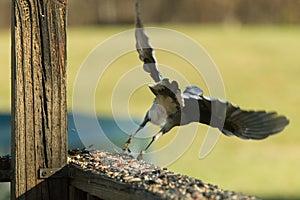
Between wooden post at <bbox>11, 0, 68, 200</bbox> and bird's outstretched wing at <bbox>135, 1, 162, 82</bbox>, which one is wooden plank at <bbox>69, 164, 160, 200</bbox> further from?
bird's outstretched wing at <bbox>135, 1, 162, 82</bbox>

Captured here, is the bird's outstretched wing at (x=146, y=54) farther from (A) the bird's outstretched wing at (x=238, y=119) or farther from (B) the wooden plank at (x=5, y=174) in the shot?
(B) the wooden plank at (x=5, y=174)

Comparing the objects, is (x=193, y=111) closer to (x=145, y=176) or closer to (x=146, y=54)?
(x=146, y=54)

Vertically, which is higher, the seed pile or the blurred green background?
the blurred green background

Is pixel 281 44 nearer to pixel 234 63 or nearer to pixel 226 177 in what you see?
pixel 234 63

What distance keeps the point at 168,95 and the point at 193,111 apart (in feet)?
0.34

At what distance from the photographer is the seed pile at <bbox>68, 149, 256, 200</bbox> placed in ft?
7.19

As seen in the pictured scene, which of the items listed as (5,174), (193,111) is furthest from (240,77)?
(5,174)

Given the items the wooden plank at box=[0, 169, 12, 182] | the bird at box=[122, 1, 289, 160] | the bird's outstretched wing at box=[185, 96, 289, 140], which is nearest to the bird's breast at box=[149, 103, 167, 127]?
the bird at box=[122, 1, 289, 160]

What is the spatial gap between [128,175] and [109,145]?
1.31m

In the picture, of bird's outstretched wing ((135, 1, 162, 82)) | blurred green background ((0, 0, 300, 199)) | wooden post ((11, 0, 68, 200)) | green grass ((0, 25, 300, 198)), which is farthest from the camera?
blurred green background ((0, 0, 300, 199))

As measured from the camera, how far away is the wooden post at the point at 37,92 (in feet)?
8.76

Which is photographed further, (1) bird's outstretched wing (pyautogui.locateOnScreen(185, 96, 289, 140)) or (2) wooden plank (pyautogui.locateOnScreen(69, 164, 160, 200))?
(1) bird's outstretched wing (pyautogui.locateOnScreen(185, 96, 289, 140))

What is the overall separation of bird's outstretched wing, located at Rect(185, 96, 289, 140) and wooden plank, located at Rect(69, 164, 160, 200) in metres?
0.42

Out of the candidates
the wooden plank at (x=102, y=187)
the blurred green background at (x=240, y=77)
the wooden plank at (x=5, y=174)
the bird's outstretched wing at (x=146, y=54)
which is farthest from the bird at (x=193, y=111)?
the blurred green background at (x=240, y=77)
